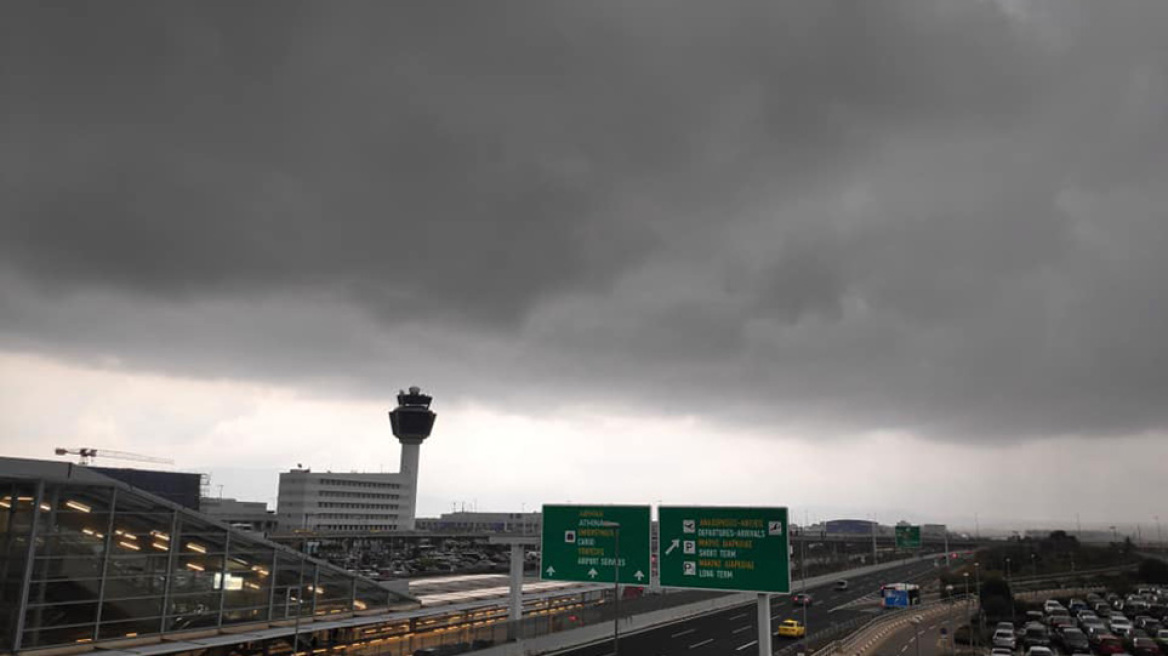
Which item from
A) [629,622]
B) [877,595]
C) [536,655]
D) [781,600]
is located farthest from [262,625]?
[877,595]

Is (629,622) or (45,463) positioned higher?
(45,463)

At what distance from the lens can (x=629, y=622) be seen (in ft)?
189

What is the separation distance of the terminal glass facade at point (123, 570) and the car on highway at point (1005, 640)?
152 ft

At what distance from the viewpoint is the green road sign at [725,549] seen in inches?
1171

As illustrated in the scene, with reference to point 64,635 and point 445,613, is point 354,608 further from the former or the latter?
point 64,635

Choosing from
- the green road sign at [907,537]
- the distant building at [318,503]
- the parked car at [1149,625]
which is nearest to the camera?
the parked car at [1149,625]

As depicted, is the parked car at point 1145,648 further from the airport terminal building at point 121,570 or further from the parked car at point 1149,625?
the airport terminal building at point 121,570

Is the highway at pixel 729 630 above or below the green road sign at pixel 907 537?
below

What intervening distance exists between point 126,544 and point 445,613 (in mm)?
20099

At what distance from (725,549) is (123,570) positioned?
26.2 meters

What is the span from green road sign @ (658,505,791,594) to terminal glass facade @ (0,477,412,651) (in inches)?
781

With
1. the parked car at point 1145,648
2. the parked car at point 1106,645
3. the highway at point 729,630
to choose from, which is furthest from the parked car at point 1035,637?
the highway at point 729,630

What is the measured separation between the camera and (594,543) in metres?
35.3

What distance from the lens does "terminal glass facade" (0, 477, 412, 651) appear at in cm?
2852
